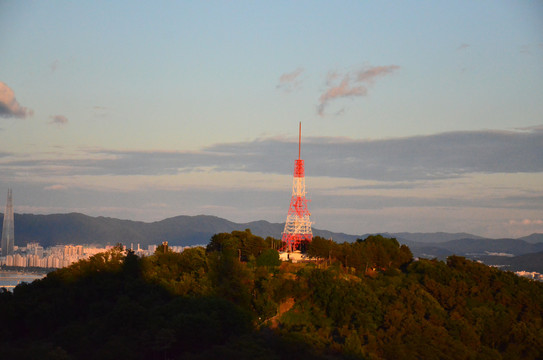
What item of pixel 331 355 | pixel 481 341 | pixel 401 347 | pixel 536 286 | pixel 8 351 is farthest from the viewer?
pixel 536 286

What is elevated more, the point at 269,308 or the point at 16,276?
the point at 269,308

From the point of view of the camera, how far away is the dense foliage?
31.9 m

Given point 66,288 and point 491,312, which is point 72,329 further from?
point 491,312

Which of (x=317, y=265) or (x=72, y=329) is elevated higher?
(x=317, y=265)

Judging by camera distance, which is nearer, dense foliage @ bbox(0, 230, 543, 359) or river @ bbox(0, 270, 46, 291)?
dense foliage @ bbox(0, 230, 543, 359)

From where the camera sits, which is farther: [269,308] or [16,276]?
[16,276]

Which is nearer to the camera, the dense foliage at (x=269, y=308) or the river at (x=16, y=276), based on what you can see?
the dense foliage at (x=269, y=308)

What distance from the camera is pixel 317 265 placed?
4303cm

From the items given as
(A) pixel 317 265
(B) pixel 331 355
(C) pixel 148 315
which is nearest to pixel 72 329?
(C) pixel 148 315

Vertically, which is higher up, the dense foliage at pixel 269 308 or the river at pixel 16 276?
the dense foliage at pixel 269 308

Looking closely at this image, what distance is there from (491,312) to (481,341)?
8.79 feet

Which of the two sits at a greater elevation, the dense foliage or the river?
the dense foliage

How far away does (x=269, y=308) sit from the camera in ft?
119

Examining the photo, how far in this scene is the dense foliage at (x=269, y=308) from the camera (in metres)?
31.9
